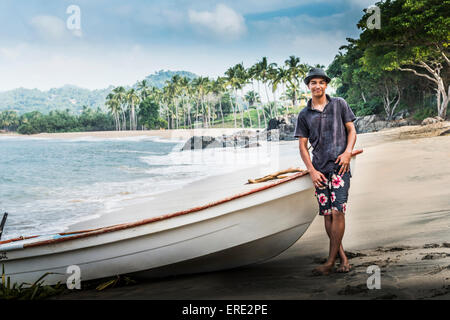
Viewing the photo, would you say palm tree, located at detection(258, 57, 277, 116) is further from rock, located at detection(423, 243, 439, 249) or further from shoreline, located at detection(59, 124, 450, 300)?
rock, located at detection(423, 243, 439, 249)

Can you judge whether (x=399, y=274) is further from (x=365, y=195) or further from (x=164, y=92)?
(x=164, y=92)

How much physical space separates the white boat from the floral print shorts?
14 centimetres

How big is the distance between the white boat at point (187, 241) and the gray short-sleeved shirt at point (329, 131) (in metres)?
0.19

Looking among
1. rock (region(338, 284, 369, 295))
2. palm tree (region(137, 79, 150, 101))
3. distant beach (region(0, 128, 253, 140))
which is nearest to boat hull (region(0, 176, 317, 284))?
rock (region(338, 284, 369, 295))

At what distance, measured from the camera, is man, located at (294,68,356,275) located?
2.94 metres

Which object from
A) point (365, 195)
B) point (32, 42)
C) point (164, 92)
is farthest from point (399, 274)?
point (32, 42)

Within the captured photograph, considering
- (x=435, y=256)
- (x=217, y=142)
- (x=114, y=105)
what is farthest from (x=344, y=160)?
(x=114, y=105)

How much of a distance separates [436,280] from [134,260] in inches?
92.7

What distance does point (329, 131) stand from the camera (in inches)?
118

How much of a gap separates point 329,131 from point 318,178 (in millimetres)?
386

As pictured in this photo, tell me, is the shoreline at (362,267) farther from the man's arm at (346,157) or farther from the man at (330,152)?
the man's arm at (346,157)

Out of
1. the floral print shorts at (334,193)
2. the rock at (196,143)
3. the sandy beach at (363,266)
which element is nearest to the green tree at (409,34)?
the sandy beach at (363,266)

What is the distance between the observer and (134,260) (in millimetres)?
3379
